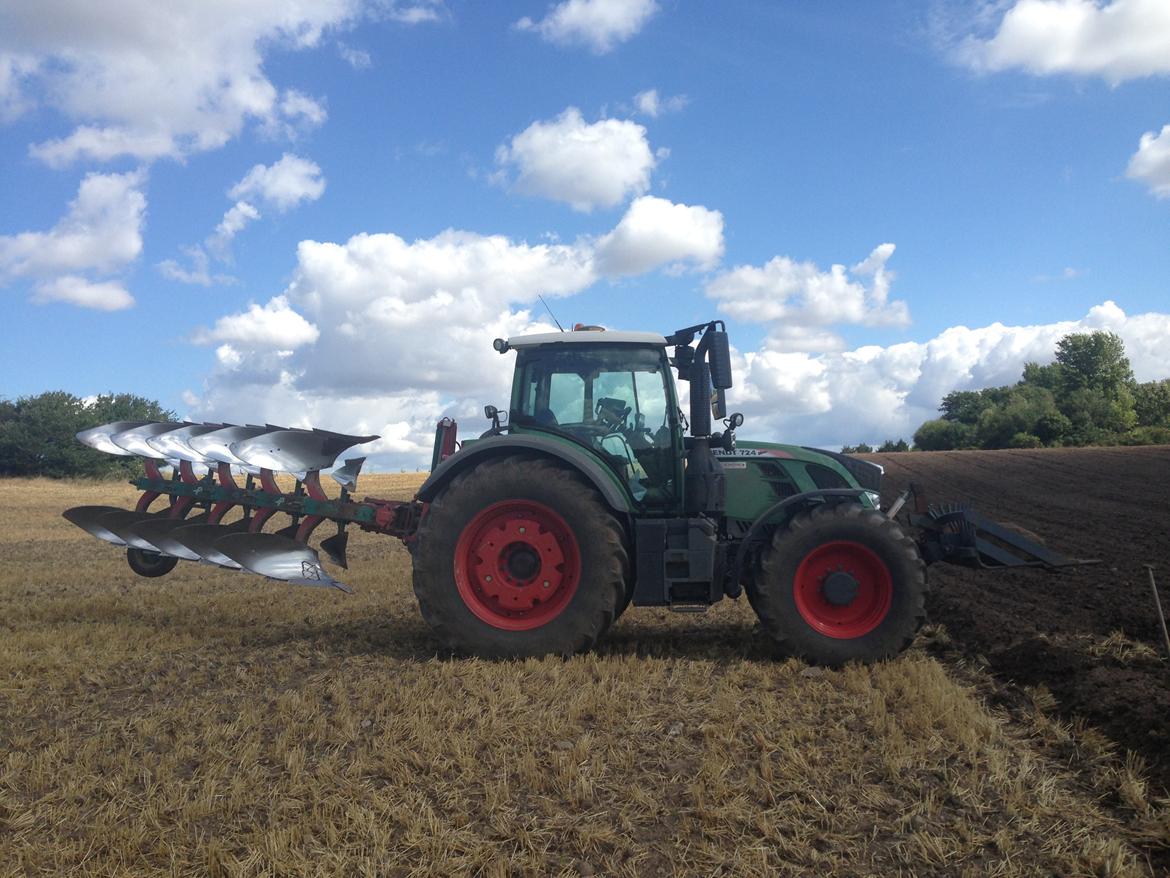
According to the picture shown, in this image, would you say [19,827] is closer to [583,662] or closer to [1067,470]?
[583,662]

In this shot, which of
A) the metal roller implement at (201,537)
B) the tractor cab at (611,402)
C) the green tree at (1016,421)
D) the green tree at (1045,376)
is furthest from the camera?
the green tree at (1045,376)

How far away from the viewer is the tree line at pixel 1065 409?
47.8 metres

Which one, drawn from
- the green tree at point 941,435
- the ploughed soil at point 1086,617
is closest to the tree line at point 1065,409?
the green tree at point 941,435

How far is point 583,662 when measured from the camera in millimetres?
5695

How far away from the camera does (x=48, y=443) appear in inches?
1345

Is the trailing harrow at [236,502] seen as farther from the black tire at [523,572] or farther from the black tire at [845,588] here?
the black tire at [845,588]

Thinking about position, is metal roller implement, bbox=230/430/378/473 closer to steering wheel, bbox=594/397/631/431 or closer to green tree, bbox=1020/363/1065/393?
steering wheel, bbox=594/397/631/431

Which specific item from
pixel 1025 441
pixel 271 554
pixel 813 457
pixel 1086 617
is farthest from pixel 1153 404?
pixel 271 554

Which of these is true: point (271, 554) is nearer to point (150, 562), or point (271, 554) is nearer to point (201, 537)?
point (201, 537)

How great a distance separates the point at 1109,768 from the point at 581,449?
3571 mm

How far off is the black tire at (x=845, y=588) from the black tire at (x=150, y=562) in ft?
17.2

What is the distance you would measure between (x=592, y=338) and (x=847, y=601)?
100.0 inches

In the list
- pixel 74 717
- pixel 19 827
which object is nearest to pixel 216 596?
pixel 74 717

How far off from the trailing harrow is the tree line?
46948 mm
